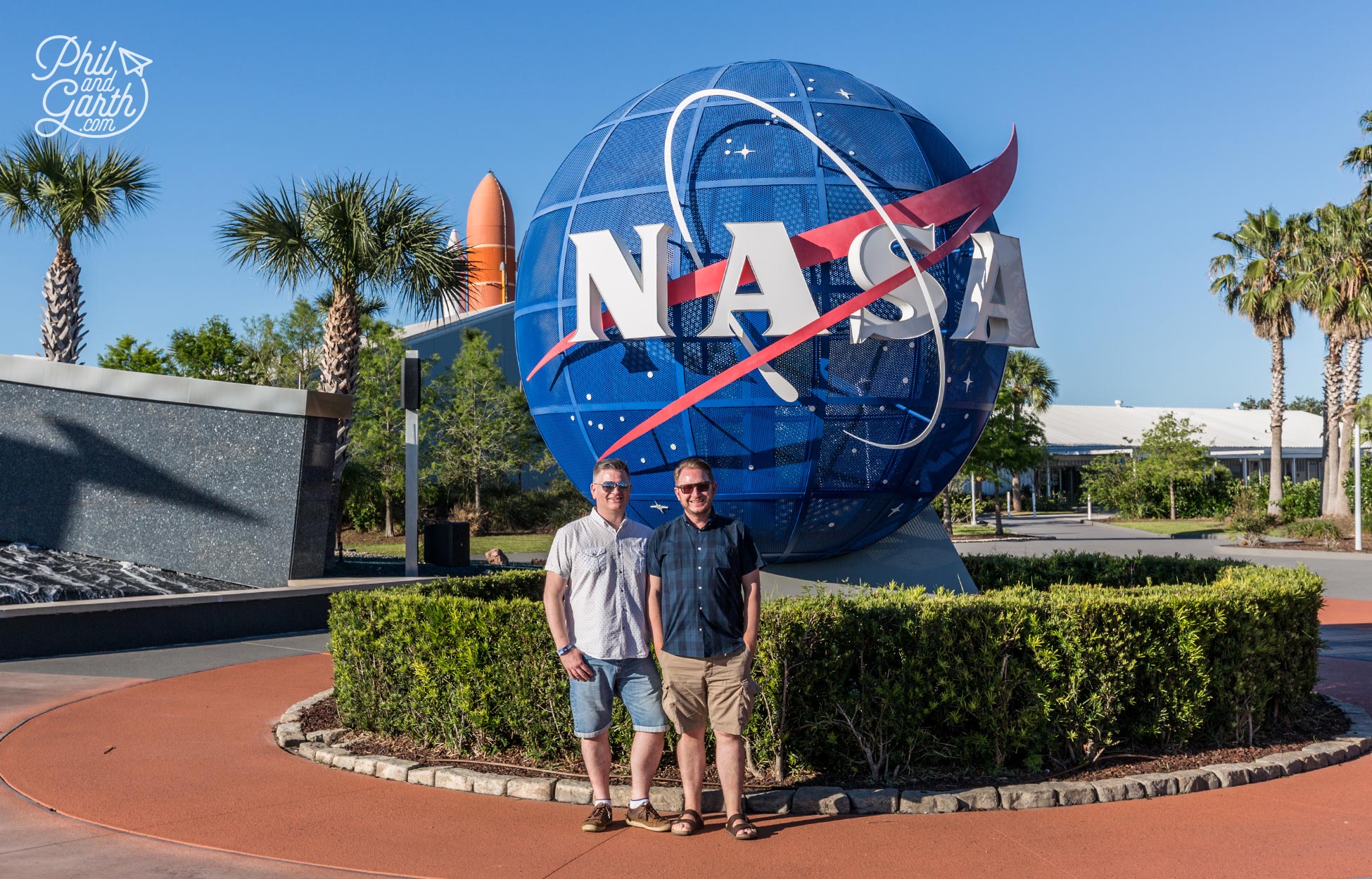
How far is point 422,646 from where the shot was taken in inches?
305

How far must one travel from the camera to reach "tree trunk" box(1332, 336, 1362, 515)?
119 ft

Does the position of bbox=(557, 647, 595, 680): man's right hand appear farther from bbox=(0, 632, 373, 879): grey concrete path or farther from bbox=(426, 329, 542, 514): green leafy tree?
bbox=(426, 329, 542, 514): green leafy tree

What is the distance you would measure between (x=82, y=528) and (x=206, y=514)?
2.02 m

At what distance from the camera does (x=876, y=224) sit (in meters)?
9.05

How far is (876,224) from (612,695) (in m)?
4.76

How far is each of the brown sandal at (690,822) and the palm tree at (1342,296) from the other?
35.9m

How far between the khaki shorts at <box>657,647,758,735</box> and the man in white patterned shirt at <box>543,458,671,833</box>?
0.45 ft

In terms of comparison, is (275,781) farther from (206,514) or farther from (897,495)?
(206,514)

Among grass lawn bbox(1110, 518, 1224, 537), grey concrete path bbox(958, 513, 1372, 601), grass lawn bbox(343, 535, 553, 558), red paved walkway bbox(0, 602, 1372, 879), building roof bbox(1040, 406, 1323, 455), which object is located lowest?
grass lawn bbox(343, 535, 553, 558)

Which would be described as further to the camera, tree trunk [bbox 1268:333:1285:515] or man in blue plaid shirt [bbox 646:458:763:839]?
tree trunk [bbox 1268:333:1285:515]

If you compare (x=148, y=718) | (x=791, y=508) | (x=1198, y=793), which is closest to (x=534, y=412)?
(x=791, y=508)

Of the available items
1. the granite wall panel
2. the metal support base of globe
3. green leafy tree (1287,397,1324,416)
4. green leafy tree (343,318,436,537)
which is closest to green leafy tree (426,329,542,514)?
green leafy tree (343,318,436,537)

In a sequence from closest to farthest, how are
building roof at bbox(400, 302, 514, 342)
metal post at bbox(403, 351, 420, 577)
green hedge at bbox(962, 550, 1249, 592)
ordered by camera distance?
1. green hedge at bbox(962, 550, 1249, 592)
2. metal post at bbox(403, 351, 420, 577)
3. building roof at bbox(400, 302, 514, 342)

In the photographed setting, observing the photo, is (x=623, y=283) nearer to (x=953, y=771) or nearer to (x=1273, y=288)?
(x=953, y=771)
